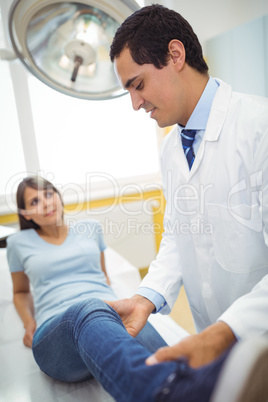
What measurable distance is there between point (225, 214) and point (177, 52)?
0.45 meters

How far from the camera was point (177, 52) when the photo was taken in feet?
2.70

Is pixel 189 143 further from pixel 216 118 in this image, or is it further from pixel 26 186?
pixel 26 186

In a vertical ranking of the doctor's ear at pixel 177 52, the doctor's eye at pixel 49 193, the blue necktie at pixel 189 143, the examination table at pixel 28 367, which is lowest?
the examination table at pixel 28 367

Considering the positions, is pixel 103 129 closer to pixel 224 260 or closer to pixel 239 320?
pixel 224 260

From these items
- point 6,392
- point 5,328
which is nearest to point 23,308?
point 5,328

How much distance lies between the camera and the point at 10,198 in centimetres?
149

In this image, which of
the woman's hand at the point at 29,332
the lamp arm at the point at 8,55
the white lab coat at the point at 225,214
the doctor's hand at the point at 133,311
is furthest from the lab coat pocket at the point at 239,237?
the woman's hand at the point at 29,332

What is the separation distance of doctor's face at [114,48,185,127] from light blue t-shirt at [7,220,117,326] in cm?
75

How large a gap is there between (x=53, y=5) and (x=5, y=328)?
4.02 ft

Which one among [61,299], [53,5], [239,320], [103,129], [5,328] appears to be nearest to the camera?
[239,320]

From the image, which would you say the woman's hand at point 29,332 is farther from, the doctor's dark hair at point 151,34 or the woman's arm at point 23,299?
the doctor's dark hair at point 151,34

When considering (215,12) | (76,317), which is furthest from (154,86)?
(76,317)

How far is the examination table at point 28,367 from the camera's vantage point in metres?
0.96

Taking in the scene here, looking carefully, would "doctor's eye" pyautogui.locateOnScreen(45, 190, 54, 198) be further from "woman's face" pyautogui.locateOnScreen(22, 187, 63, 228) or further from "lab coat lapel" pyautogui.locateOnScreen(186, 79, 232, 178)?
"lab coat lapel" pyautogui.locateOnScreen(186, 79, 232, 178)
